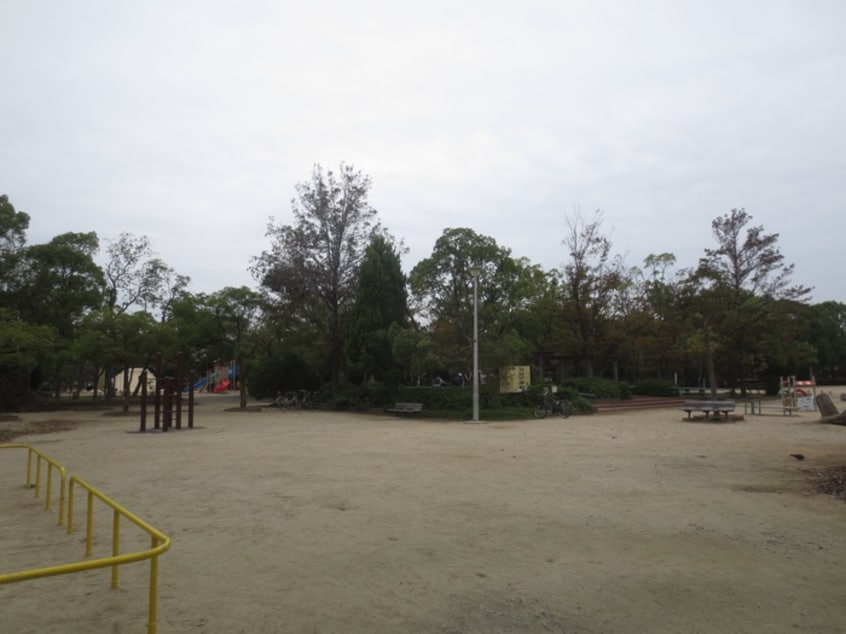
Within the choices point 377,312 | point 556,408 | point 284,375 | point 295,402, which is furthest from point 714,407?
point 284,375

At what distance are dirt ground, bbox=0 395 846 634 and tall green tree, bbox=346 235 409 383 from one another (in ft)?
50.2

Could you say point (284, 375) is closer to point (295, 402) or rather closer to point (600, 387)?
point (295, 402)

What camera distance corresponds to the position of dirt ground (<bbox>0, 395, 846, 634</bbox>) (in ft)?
13.3

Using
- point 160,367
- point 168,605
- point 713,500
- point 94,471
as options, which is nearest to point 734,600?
point 713,500

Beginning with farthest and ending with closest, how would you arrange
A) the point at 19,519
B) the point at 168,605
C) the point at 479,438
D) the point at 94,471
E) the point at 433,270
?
the point at 433,270, the point at 479,438, the point at 94,471, the point at 19,519, the point at 168,605

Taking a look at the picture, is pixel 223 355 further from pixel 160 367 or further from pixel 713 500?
pixel 713 500

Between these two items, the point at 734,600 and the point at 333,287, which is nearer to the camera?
the point at 734,600

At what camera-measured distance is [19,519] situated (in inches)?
270

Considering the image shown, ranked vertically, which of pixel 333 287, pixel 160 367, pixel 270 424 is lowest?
pixel 270 424

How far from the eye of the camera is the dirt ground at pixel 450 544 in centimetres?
406

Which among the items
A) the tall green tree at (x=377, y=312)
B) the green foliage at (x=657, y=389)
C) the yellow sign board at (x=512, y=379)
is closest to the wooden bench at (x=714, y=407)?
the yellow sign board at (x=512, y=379)

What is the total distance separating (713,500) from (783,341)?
32126mm

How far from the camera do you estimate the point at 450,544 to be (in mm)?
5758

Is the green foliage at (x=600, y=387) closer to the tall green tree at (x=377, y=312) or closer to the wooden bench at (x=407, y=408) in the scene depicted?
the wooden bench at (x=407, y=408)
